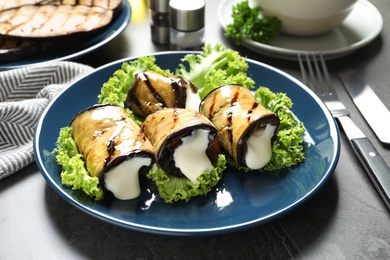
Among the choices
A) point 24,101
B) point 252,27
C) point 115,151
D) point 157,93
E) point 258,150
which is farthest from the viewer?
point 252,27

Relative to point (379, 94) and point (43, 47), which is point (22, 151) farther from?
point (379, 94)

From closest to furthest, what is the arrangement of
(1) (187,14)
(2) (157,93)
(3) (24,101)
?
(2) (157,93) → (3) (24,101) → (1) (187,14)

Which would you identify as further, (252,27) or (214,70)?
(252,27)

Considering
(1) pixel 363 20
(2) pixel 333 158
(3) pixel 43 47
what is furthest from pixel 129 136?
(1) pixel 363 20

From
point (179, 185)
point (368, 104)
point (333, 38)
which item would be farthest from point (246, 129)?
point (333, 38)

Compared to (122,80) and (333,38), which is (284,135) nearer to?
(122,80)

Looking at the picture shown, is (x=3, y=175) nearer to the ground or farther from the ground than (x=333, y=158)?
nearer to the ground
